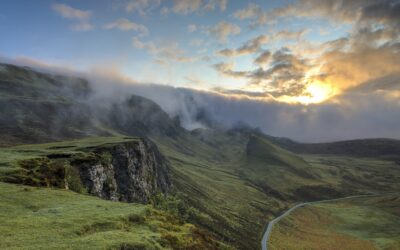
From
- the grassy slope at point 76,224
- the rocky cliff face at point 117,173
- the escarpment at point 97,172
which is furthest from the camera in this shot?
the rocky cliff face at point 117,173

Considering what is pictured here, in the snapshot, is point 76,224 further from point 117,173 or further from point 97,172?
point 117,173

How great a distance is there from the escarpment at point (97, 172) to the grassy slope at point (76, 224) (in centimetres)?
1568

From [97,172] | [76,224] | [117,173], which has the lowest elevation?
[117,173]

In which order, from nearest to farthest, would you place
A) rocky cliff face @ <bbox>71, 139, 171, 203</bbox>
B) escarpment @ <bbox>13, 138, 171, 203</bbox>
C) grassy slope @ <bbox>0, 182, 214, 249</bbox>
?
grassy slope @ <bbox>0, 182, 214, 249</bbox> → escarpment @ <bbox>13, 138, 171, 203</bbox> → rocky cliff face @ <bbox>71, 139, 171, 203</bbox>

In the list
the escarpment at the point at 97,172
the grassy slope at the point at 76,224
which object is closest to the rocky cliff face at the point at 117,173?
the escarpment at the point at 97,172

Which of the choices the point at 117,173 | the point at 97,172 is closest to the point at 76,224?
the point at 97,172

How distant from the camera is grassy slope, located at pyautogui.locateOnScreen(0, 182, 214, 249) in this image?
39844mm

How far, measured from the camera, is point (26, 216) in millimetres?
47594

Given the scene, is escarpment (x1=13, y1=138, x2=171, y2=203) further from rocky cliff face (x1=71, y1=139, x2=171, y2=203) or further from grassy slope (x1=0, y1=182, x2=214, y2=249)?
grassy slope (x1=0, y1=182, x2=214, y2=249)

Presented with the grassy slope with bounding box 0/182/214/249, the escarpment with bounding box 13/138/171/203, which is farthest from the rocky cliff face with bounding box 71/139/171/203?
the grassy slope with bounding box 0/182/214/249

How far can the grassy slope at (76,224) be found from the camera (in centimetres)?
3984

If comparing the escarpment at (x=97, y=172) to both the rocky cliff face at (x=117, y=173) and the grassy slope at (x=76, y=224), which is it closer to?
the rocky cliff face at (x=117, y=173)

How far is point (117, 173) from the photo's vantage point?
141500 millimetres

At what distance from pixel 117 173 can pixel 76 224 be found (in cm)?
9678
